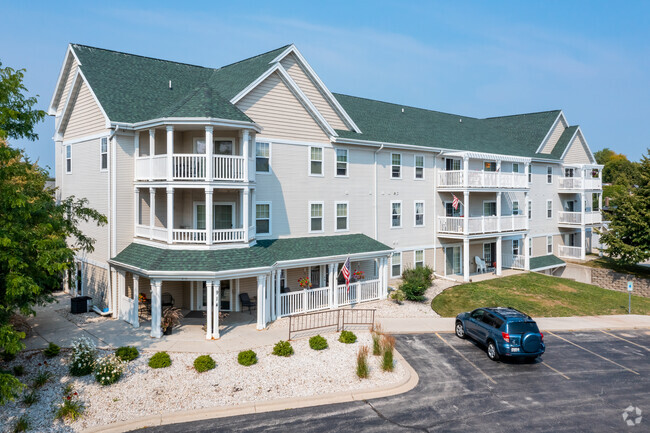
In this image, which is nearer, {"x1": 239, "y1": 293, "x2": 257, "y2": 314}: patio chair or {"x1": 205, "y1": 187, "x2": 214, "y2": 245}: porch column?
{"x1": 205, "y1": 187, "x2": 214, "y2": 245}: porch column

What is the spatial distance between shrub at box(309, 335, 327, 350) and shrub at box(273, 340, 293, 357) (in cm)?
101

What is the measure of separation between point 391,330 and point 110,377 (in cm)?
1193

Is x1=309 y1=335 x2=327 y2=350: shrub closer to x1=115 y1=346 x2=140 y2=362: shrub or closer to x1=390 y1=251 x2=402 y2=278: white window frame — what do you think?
x1=115 y1=346 x2=140 y2=362: shrub

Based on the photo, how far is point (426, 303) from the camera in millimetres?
26266

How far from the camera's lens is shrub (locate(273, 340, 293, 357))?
1700 cm

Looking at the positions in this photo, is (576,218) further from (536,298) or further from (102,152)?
(102,152)

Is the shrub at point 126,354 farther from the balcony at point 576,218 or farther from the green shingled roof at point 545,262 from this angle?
the balcony at point 576,218

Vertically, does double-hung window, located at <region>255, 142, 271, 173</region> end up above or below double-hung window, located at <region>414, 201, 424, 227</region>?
above

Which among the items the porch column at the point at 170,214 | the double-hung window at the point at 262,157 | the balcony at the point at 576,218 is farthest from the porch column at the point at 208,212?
the balcony at the point at 576,218

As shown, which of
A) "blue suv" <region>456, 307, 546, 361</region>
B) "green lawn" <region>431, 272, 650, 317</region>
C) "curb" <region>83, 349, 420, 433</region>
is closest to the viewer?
"curb" <region>83, 349, 420, 433</region>

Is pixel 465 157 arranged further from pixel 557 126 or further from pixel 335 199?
pixel 557 126

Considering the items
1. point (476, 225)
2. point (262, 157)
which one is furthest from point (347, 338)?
point (476, 225)

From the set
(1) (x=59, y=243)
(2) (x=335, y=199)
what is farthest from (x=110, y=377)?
(2) (x=335, y=199)

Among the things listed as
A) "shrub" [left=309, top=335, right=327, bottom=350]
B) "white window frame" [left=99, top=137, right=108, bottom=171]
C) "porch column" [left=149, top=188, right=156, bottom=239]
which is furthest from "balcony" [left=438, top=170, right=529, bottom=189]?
"white window frame" [left=99, top=137, right=108, bottom=171]
